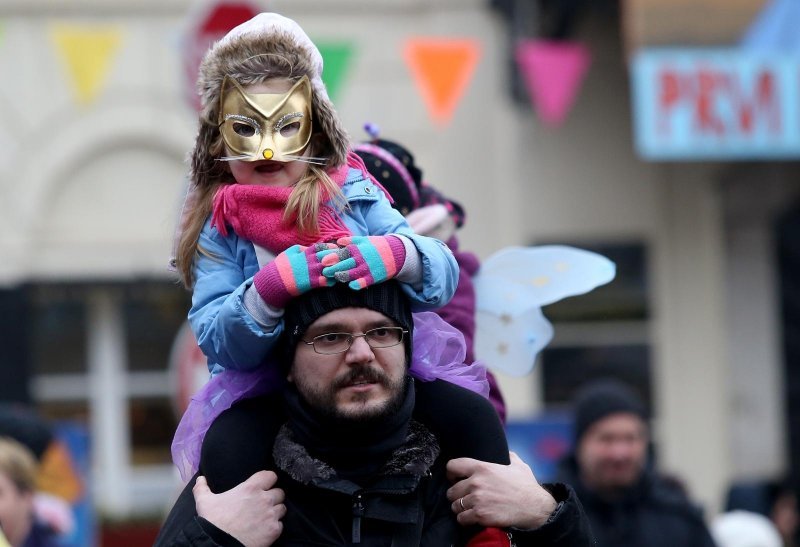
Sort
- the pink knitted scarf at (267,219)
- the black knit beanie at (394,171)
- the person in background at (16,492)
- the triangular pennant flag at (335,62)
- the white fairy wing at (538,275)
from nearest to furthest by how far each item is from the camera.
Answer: the pink knitted scarf at (267,219), the black knit beanie at (394,171), the white fairy wing at (538,275), the person in background at (16,492), the triangular pennant flag at (335,62)

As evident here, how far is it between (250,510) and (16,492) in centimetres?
253

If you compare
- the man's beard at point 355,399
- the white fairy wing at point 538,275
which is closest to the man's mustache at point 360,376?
the man's beard at point 355,399

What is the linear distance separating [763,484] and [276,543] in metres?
10.2

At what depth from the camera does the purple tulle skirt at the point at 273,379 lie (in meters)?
3.22

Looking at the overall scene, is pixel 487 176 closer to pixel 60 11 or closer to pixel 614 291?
pixel 614 291

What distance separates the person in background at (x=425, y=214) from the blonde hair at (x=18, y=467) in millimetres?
2113

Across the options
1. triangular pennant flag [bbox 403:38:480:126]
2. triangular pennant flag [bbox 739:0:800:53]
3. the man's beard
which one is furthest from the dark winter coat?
triangular pennant flag [bbox 739:0:800:53]

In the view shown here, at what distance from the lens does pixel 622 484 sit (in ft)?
19.7

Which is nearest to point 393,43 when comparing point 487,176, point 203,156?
point 487,176

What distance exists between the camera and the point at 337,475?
310 centimetres

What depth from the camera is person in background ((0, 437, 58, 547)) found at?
17.3 ft

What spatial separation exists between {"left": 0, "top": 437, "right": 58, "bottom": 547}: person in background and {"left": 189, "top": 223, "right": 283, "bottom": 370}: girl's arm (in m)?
2.20

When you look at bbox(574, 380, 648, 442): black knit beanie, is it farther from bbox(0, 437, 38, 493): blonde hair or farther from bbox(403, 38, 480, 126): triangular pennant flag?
bbox(403, 38, 480, 126): triangular pennant flag

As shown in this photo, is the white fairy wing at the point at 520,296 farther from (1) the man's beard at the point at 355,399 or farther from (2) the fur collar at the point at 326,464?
(1) the man's beard at the point at 355,399
